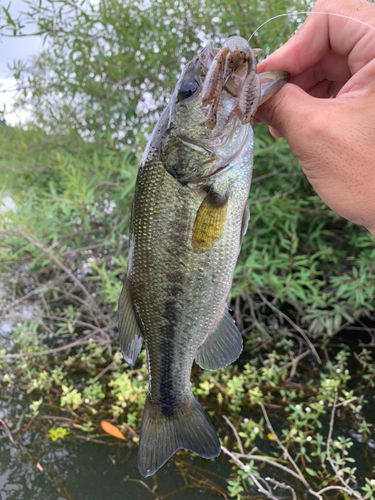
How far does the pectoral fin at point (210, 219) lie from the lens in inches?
46.2

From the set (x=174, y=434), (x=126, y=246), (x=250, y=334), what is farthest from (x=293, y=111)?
(x=250, y=334)

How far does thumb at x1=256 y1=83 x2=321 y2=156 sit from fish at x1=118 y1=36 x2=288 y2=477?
2.2 inches

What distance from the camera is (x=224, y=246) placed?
3.98ft

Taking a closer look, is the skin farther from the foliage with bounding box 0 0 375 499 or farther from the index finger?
the foliage with bounding box 0 0 375 499

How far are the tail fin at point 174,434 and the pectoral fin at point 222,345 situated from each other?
0.67 feet

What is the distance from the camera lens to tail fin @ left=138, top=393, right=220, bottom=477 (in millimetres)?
1287

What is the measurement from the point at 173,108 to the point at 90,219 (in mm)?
2148

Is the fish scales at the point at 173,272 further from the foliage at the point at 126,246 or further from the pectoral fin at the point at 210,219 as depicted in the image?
the foliage at the point at 126,246

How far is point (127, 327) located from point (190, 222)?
0.49 m

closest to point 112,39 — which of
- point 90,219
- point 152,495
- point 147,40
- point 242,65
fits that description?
point 147,40

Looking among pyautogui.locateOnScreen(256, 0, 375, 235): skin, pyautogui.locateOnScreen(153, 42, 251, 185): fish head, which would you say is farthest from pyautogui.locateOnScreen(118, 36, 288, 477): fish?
pyautogui.locateOnScreen(256, 0, 375, 235): skin

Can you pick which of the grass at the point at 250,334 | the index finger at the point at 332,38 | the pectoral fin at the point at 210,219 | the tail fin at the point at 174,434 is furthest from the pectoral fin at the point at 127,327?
the grass at the point at 250,334

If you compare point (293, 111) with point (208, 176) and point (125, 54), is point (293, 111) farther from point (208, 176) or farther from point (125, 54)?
point (125, 54)

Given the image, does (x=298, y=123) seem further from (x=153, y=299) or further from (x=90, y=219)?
(x=90, y=219)
